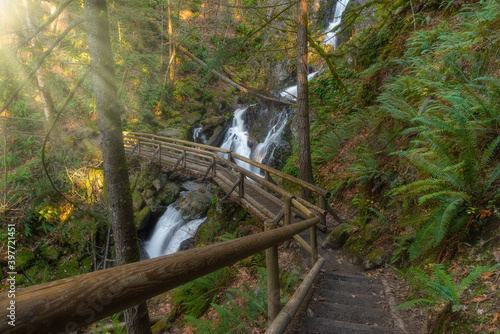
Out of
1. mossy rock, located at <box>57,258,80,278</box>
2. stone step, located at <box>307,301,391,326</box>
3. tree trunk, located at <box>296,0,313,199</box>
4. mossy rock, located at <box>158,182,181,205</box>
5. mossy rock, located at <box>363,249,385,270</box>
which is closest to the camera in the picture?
stone step, located at <box>307,301,391,326</box>

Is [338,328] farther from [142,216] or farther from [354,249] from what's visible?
[142,216]

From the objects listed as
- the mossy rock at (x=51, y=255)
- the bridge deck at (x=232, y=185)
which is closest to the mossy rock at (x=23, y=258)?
the mossy rock at (x=51, y=255)

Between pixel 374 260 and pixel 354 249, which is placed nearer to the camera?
pixel 374 260

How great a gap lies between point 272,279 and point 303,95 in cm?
532

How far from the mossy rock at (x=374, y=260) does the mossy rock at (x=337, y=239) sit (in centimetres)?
97

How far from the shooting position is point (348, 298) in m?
3.40

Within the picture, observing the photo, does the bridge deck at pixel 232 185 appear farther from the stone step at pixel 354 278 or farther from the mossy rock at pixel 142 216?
the mossy rock at pixel 142 216

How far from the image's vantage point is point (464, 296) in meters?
2.38

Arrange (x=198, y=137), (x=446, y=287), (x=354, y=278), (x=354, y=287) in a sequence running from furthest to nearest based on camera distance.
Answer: (x=198, y=137) < (x=354, y=278) < (x=354, y=287) < (x=446, y=287)

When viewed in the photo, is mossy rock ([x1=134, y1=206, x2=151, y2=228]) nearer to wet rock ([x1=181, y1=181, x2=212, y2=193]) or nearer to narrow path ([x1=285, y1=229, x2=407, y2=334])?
wet rock ([x1=181, y1=181, x2=212, y2=193])

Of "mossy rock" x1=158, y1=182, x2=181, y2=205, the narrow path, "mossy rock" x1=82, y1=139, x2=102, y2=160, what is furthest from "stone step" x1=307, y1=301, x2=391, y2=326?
"mossy rock" x1=82, y1=139, x2=102, y2=160

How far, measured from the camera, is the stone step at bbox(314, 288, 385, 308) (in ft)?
10.9

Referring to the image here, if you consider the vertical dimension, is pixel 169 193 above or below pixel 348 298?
above

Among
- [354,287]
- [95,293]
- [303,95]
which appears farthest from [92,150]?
[95,293]
